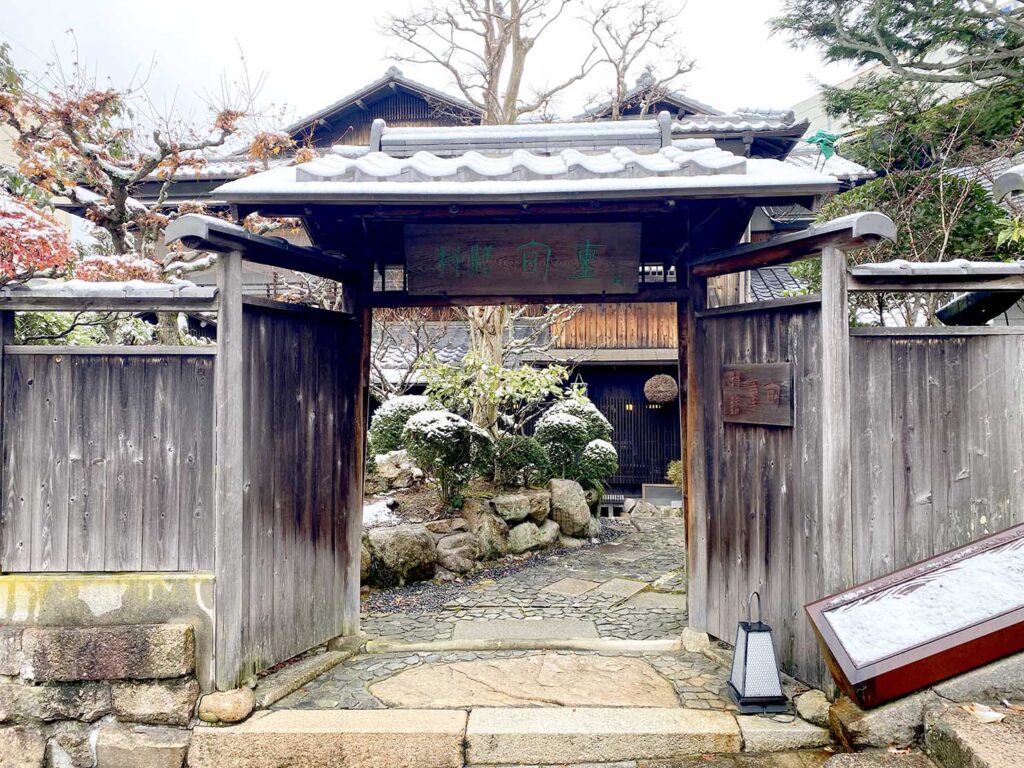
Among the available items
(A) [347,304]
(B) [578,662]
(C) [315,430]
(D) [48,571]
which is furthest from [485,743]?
(A) [347,304]

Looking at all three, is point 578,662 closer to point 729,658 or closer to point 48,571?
point 729,658

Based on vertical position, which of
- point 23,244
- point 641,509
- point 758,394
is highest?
point 23,244

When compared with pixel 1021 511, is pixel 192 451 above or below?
above

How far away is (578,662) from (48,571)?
420cm

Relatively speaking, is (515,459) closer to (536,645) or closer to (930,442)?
(536,645)

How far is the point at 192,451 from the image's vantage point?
4371 millimetres

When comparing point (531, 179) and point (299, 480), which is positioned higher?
point (531, 179)

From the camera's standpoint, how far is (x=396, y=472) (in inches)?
416

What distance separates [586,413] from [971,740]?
8814 mm

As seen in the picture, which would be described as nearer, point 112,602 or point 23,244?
point 112,602

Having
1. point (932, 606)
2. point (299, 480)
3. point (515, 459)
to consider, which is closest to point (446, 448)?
point (515, 459)

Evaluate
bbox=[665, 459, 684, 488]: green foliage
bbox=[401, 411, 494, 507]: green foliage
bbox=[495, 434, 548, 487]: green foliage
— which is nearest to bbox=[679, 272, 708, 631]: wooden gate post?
bbox=[401, 411, 494, 507]: green foliage

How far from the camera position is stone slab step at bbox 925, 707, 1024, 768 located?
121 inches

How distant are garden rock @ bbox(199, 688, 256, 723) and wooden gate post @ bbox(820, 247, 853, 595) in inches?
166
